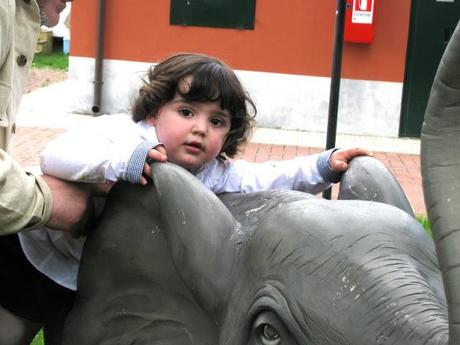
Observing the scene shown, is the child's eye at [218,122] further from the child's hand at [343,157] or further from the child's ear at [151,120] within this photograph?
the child's hand at [343,157]

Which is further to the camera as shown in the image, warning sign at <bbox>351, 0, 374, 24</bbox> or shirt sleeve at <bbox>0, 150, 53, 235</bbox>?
warning sign at <bbox>351, 0, 374, 24</bbox>

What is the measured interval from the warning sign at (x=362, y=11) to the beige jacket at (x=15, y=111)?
28.1ft

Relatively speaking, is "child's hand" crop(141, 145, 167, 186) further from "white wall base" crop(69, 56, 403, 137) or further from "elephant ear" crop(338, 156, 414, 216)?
"white wall base" crop(69, 56, 403, 137)

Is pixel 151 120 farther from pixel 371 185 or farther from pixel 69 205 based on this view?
pixel 371 185

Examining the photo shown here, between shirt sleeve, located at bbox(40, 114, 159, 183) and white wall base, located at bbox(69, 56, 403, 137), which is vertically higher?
shirt sleeve, located at bbox(40, 114, 159, 183)

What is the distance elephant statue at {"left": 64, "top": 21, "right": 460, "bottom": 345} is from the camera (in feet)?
3.97

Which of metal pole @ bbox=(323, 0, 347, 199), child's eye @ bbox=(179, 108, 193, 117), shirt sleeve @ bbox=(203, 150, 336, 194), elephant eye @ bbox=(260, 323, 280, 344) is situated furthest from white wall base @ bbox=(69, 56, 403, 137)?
elephant eye @ bbox=(260, 323, 280, 344)

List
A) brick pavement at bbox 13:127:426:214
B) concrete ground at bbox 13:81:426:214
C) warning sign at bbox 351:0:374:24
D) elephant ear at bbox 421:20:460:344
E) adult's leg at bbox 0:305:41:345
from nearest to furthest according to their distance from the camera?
elephant ear at bbox 421:20:460:344
adult's leg at bbox 0:305:41:345
brick pavement at bbox 13:127:426:214
concrete ground at bbox 13:81:426:214
warning sign at bbox 351:0:374:24

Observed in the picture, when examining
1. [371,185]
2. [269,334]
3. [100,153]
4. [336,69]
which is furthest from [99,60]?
[269,334]

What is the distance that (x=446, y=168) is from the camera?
1.20m

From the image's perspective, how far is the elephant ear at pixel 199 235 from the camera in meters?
1.78

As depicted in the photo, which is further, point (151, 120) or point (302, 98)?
point (302, 98)

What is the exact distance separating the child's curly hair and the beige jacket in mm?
326

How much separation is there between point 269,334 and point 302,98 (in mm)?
9703
